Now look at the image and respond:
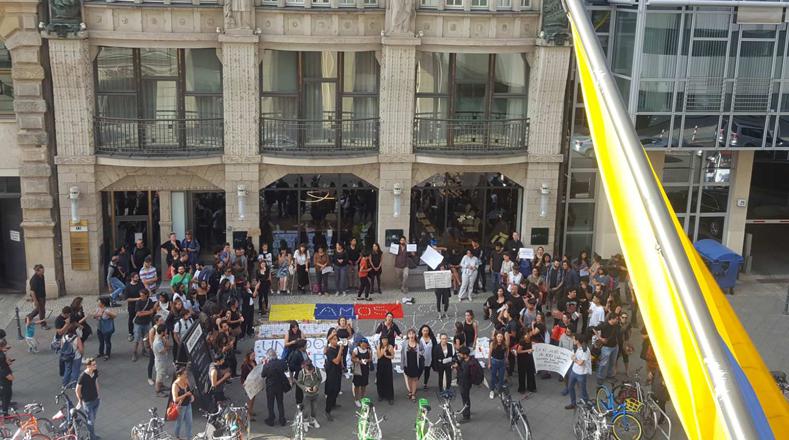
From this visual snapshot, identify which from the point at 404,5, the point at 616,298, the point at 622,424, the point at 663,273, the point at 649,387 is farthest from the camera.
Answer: the point at 404,5

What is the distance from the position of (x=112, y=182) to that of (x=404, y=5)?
32.0ft

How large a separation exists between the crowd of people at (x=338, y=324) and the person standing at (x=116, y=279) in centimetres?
4

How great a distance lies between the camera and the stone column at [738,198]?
2683 centimetres

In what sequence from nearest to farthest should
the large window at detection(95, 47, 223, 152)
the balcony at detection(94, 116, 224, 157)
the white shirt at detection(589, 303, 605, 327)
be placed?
1. the white shirt at detection(589, 303, 605, 327)
2. the balcony at detection(94, 116, 224, 157)
3. the large window at detection(95, 47, 223, 152)

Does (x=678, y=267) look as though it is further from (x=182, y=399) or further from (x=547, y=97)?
(x=547, y=97)

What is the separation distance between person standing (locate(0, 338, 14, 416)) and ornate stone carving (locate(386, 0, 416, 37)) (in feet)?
43.4

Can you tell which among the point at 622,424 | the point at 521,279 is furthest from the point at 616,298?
the point at 622,424

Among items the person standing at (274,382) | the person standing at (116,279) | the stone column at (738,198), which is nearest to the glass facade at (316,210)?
the person standing at (116,279)

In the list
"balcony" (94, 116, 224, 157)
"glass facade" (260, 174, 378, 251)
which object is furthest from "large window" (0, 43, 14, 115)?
"glass facade" (260, 174, 378, 251)

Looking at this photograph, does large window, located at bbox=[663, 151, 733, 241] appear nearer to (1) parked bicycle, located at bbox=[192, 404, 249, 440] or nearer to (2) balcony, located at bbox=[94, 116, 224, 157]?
(2) balcony, located at bbox=[94, 116, 224, 157]

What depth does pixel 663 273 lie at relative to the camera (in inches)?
183

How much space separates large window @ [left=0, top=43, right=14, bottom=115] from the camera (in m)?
23.4

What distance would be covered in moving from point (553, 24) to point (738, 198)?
8435 millimetres

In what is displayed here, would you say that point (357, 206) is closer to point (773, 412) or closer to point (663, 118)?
point (663, 118)
